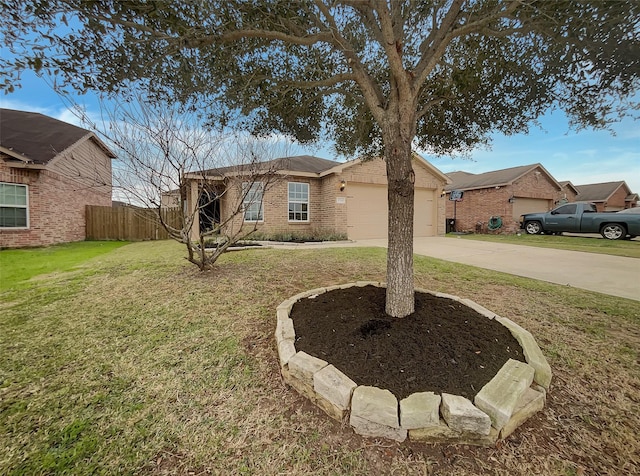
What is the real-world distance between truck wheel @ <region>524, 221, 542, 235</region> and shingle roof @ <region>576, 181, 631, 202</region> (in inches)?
672

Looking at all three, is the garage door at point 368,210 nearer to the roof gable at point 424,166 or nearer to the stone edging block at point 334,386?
the roof gable at point 424,166

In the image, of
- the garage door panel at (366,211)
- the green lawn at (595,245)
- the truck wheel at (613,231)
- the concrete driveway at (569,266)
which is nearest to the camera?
the concrete driveway at (569,266)

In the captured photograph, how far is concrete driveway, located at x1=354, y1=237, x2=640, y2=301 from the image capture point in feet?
15.3

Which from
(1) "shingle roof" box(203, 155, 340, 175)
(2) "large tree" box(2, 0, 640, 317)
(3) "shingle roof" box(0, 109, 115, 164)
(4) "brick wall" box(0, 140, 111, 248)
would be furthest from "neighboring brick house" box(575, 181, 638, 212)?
(3) "shingle roof" box(0, 109, 115, 164)

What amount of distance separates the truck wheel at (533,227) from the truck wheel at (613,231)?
2477 millimetres

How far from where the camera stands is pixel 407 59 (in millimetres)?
3643

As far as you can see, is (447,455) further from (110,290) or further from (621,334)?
(110,290)

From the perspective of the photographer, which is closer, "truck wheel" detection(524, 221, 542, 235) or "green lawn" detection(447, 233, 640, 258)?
"green lawn" detection(447, 233, 640, 258)

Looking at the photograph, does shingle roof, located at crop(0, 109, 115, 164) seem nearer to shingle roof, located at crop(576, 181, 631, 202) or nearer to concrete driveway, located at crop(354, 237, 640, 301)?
concrete driveway, located at crop(354, 237, 640, 301)

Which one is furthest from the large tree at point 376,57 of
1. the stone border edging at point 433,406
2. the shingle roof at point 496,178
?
the shingle roof at point 496,178

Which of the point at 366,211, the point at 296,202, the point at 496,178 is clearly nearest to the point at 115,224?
the point at 296,202

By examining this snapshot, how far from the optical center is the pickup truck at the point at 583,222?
1123 cm

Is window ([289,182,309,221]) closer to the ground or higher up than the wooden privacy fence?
higher up

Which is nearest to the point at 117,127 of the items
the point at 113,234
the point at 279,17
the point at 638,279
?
the point at 279,17
